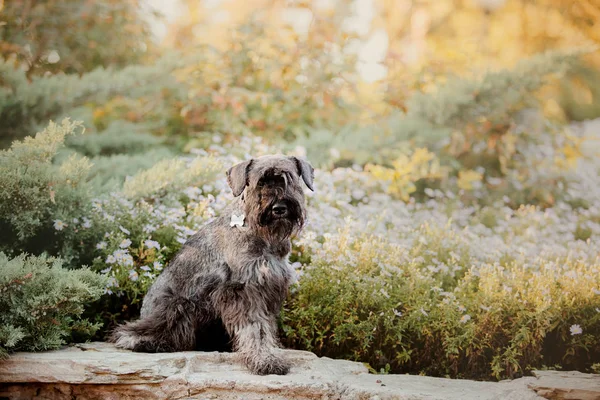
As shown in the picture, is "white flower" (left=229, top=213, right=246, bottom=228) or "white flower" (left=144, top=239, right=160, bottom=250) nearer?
"white flower" (left=229, top=213, right=246, bottom=228)

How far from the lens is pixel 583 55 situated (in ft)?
23.0

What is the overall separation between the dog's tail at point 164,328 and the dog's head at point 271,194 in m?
0.75

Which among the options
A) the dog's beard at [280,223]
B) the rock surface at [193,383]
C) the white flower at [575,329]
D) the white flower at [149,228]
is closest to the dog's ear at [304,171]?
the dog's beard at [280,223]

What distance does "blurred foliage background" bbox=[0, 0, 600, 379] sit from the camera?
13.1ft

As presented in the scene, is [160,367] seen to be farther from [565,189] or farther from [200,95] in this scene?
[565,189]

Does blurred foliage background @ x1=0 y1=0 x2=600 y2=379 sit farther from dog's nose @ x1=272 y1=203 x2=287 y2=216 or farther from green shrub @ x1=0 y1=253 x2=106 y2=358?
dog's nose @ x1=272 y1=203 x2=287 y2=216

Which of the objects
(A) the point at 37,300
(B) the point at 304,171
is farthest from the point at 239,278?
(A) the point at 37,300

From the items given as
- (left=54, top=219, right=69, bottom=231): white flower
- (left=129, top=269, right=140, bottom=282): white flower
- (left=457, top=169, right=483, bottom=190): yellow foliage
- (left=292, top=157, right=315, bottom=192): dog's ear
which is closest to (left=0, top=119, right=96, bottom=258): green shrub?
(left=54, top=219, right=69, bottom=231): white flower

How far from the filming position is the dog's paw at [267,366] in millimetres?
3238

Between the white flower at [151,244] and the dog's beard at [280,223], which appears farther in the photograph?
the white flower at [151,244]

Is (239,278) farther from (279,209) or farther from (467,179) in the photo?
(467,179)

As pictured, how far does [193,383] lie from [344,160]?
396 centimetres


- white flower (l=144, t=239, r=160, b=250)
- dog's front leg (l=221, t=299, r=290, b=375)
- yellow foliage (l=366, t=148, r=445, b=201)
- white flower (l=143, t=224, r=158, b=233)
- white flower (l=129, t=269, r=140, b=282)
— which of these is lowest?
dog's front leg (l=221, t=299, r=290, b=375)

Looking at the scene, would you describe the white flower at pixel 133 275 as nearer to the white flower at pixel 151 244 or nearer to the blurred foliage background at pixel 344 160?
the blurred foliage background at pixel 344 160
